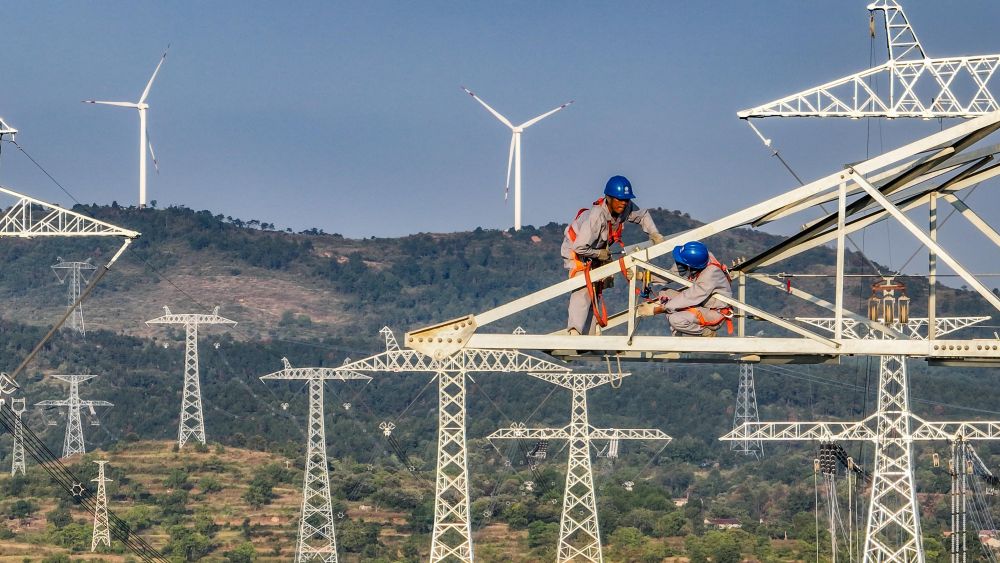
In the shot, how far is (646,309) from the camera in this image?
30.2m

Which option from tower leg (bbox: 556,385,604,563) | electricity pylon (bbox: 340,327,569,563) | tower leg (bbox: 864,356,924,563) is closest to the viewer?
tower leg (bbox: 864,356,924,563)

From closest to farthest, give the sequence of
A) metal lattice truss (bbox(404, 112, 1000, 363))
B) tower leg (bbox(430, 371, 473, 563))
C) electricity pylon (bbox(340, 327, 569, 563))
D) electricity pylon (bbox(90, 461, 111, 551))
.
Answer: metal lattice truss (bbox(404, 112, 1000, 363)) → electricity pylon (bbox(340, 327, 569, 563)) → tower leg (bbox(430, 371, 473, 563)) → electricity pylon (bbox(90, 461, 111, 551))

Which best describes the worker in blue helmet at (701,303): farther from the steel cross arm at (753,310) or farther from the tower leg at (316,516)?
the tower leg at (316,516)

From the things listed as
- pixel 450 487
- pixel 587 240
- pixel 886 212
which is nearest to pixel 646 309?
pixel 587 240

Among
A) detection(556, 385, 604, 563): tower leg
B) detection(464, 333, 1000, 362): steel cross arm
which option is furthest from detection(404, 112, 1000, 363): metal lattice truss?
detection(556, 385, 604, 563): tower leg

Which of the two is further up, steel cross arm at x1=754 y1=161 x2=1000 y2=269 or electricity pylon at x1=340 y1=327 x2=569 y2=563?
steel cross arm at x1=754 y1=161 x2=1000 y2=269

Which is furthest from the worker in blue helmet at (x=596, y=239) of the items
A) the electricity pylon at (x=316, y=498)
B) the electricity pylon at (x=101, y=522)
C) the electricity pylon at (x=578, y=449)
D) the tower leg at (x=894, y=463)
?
the electricity pylon at (x=101, y=522)

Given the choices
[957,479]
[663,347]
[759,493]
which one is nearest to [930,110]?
[663,347]

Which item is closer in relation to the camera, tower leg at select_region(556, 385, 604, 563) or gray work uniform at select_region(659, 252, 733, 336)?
gray work uniform at select_region(659, 252, 733, 336)

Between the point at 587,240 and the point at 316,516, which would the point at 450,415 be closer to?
the point at 587,240

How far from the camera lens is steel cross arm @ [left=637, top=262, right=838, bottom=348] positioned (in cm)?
2741

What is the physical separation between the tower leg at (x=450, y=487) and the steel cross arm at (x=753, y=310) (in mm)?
46116

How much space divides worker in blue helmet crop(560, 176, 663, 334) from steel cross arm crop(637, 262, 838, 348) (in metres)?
0.79

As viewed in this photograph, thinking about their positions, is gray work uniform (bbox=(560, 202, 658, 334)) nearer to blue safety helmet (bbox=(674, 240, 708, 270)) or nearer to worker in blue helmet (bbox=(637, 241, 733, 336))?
blue safety helmet (bbox=(674, 240, 708, 270))
